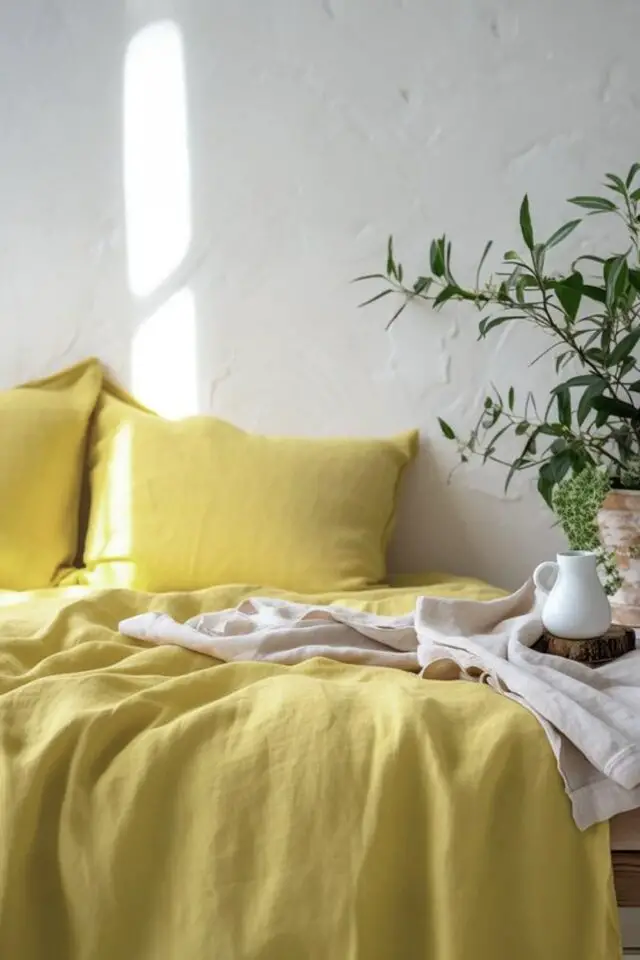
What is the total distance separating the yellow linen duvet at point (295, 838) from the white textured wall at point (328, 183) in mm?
1313

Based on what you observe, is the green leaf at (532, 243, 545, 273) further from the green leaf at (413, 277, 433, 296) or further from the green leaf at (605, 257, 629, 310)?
the green leaf at (413, 277, 433, 296)

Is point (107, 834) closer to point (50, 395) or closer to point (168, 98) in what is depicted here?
point (50, 395)

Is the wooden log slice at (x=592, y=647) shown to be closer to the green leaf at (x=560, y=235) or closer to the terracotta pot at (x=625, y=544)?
the terracotta pot at (x=625, y=544)

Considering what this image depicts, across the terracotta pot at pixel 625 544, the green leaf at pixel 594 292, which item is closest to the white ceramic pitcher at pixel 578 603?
the terracotta pot at pixel 625 544

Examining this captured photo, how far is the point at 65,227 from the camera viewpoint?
2.41 metres

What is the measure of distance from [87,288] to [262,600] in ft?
3.69

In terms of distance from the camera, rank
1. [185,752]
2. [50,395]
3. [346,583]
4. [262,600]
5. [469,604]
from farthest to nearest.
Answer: [50,395] → [346,583] → [262,600] → [469,604] → [185,752]

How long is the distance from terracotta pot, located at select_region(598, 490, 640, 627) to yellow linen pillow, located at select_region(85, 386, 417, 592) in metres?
0.59

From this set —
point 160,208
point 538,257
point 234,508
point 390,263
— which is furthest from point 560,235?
point 160,208

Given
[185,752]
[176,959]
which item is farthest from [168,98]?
[176,959]

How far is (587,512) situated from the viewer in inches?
60.1

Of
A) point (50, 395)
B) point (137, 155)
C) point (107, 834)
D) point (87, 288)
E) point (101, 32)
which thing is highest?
→ point (101, 32)

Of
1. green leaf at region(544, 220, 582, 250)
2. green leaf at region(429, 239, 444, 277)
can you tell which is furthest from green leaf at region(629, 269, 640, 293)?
green leaf at region(429, 239, 444, 277)

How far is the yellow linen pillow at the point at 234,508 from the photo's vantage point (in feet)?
6.73
